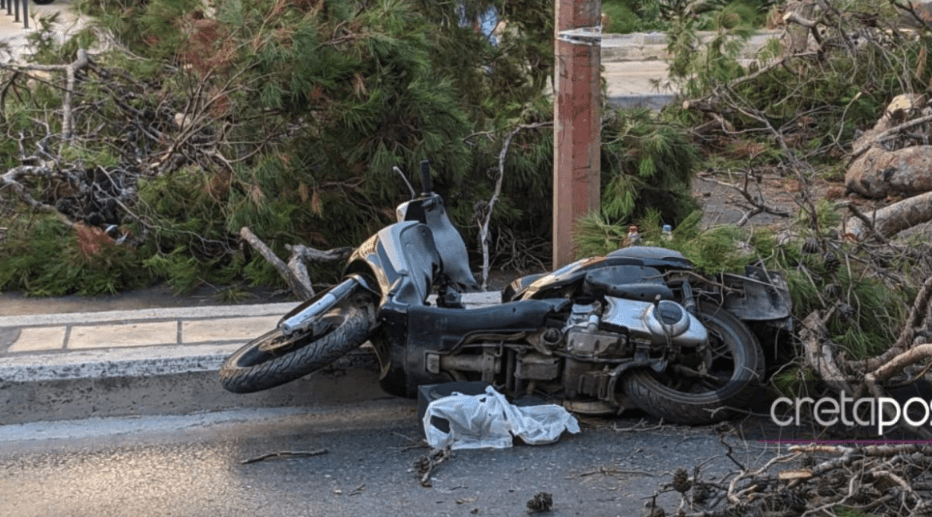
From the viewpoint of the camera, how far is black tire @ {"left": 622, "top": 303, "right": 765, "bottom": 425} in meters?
5.23

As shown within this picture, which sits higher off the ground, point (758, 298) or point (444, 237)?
point (444, 237)

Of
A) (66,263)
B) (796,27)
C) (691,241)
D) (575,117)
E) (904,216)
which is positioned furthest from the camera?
(796,27)

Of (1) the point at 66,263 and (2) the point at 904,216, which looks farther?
(1) the point at 66,263

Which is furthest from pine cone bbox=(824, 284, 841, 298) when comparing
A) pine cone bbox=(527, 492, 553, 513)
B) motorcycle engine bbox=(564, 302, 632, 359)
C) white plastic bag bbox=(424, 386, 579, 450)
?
pine cone bbox=(527, 492, 553, 513)

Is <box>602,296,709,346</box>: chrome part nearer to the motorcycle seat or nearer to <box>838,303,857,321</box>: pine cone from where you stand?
the motorcycle seat

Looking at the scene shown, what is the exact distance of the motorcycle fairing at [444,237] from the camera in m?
5.89

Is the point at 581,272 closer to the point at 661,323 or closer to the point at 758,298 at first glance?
the point at 661,323

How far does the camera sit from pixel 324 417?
5609 mm

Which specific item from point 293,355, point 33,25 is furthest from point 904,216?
point 33,25

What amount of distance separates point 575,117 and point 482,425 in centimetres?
199

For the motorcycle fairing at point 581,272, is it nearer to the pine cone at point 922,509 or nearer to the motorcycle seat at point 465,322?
the motorcycle seat at point 465,322

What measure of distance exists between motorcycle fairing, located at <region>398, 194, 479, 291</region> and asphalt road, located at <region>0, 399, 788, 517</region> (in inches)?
27.3

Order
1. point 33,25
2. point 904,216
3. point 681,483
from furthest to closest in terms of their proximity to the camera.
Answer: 1. point 33,25
2. point 904,216
3. point 681,483

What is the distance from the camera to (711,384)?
535 cm
